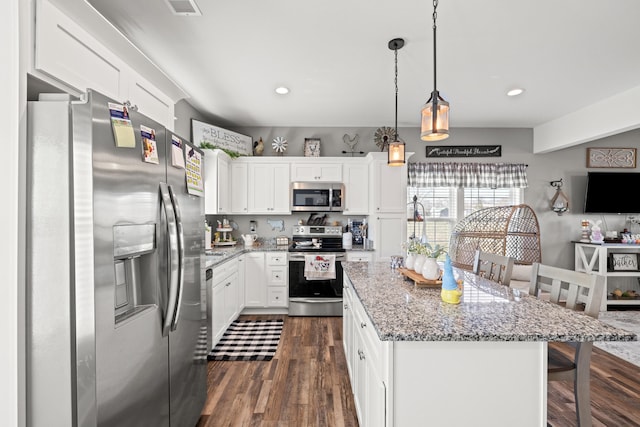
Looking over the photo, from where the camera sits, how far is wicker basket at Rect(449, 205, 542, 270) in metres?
3.95

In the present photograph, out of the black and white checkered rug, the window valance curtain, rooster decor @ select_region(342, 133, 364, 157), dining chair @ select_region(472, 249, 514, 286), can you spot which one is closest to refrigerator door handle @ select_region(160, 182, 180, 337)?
the black and white checkered rug

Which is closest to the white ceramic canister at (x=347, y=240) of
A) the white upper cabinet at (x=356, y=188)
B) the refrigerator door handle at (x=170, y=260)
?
the white upper cabinet at (x=356, y=188)

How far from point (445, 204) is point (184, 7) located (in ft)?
13.9

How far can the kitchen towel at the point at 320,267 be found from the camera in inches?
156

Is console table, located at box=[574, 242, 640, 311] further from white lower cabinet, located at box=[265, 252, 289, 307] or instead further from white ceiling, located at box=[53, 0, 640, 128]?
white lower cabinet, located at box=[265, 252, 289, 307]

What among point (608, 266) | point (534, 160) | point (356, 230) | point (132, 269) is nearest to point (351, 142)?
point (356, 230)

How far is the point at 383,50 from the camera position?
101 inches

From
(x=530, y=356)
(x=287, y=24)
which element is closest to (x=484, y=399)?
(x=530, y=356)

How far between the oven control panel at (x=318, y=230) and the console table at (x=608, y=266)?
361 cm

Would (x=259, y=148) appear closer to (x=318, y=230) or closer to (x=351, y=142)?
(x=351, y=142)

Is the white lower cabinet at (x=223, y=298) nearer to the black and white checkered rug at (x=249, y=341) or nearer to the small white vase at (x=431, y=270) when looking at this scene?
the black and white checkered rug at (x=249, y=341)

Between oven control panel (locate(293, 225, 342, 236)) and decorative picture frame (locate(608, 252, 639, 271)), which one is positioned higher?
oven control panel (locate(293, 225, 342, 236))

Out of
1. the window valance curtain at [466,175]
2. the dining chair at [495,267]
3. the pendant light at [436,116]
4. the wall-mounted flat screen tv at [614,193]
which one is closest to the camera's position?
the pendant light at [436,116]

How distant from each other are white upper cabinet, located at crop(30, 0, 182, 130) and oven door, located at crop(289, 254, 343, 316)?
267 cm
